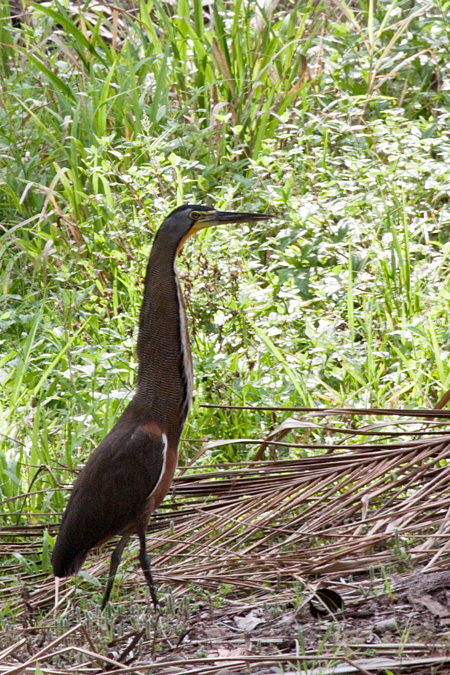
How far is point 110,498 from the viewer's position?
3.07 metres

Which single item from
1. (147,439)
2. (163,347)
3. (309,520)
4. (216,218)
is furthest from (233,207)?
(309,520)

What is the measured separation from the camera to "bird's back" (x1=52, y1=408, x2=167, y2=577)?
306 cm

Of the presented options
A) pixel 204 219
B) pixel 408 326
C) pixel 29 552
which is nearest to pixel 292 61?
pixel 408 326

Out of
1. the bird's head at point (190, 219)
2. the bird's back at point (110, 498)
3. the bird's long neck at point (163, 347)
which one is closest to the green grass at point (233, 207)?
the bird's back at point (110, 498)

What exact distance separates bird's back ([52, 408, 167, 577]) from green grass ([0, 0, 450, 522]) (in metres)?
0.47

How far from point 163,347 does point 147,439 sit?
0.32 m

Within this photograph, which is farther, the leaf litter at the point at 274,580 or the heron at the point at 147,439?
the heron at the point at 147,439

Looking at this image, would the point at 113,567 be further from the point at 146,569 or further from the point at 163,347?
the point at 163,347

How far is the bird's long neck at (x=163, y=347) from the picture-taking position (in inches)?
127

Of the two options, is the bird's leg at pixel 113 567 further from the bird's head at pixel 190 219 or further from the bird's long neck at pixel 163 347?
the bird's head at pixel 190 219

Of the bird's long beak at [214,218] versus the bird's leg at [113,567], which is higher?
the bird's long beak at [214,218]

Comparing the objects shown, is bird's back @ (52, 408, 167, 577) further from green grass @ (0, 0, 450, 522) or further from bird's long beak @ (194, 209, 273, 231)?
bird's long beak @ (194, 209, 273, 231)

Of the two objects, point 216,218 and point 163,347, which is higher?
point 216,218

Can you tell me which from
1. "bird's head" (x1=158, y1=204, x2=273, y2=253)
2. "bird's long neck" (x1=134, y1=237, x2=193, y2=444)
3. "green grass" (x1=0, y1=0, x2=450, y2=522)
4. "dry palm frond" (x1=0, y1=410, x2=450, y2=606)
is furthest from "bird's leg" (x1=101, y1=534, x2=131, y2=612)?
"bird's head" (x1=158, y1=204, x2=273, y2=253)
